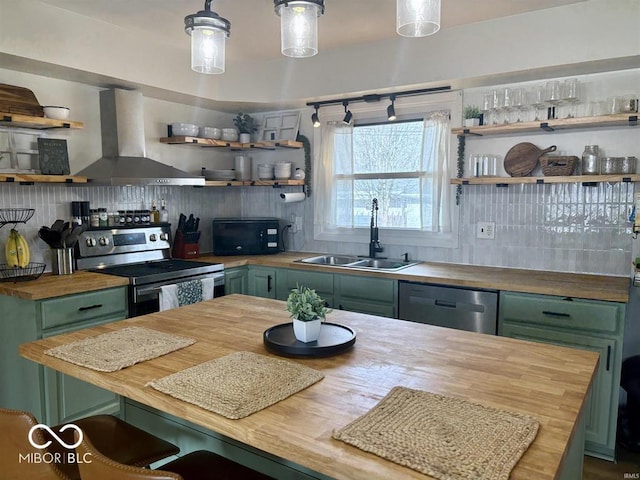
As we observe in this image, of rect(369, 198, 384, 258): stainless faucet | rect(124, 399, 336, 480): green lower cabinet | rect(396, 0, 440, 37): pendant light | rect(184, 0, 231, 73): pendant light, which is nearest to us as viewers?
rect(396, 0, 440, 37): pendant light

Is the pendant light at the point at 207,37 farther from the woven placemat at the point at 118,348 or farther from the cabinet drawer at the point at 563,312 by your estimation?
the cabinet drawer at the point at 563,312

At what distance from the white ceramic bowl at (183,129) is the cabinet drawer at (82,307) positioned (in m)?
1.53

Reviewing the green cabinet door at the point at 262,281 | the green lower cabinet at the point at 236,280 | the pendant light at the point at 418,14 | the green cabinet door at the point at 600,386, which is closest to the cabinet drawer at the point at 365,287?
the green cabinet door at the point at 262,281

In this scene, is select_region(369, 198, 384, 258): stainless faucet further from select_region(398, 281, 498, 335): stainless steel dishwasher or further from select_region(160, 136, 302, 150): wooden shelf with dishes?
select_region(160, 136, 302, 150): wooden shelf with dishes

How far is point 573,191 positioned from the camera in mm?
3211

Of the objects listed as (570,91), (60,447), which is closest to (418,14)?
(60,447)

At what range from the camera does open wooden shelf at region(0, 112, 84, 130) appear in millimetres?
2820

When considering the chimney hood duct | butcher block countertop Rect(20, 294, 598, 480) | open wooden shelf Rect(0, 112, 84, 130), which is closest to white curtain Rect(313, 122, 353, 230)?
the chimney hood duct

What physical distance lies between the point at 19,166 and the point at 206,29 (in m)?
2.05

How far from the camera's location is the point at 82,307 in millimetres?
2807

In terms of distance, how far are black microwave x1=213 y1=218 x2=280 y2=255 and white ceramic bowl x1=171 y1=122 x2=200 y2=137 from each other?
2.58 ft

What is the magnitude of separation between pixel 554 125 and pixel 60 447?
3.07 metres

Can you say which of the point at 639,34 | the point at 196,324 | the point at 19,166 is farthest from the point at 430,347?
the point at 19,166

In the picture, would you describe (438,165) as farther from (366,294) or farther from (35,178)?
(35,178)
